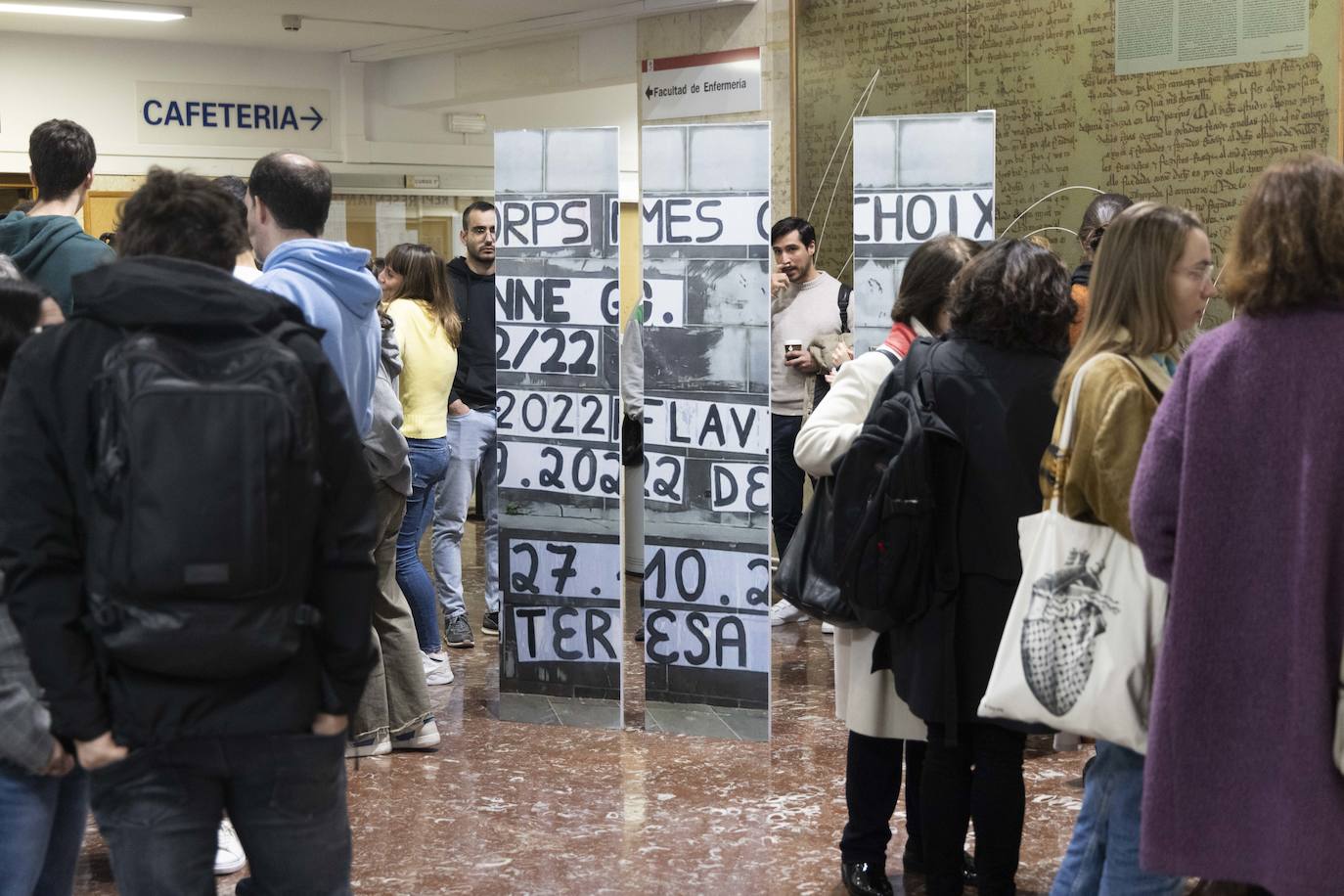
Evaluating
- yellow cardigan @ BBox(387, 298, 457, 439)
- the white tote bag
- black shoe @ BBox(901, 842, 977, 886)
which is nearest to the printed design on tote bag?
the white tote bag

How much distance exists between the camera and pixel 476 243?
6.19 m

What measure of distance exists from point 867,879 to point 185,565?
6.52 ft

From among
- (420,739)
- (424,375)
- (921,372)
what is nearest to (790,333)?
(424,375)

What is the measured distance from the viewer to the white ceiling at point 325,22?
9117mm

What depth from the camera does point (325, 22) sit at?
387 inches

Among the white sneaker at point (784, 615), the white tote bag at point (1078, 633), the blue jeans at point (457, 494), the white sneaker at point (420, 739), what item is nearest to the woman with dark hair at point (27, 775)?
the white tote bag at point (1078, 633)

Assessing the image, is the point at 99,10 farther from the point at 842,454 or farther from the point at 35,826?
the point at 35,826

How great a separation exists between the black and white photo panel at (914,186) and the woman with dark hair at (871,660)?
3.91 feet

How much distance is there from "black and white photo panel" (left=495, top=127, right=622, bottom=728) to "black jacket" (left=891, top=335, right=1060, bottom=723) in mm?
1916

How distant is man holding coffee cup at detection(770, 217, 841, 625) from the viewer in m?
6.55

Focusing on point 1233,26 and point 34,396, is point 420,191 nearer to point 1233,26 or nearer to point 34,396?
point 1233,26

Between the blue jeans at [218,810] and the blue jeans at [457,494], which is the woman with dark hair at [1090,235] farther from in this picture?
the blue jeans at [218,810]

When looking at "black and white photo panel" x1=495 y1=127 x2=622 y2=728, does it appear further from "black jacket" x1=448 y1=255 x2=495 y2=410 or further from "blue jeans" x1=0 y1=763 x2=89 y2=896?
"blue jeans" x1=0 y1=763 x2=89 y2=896

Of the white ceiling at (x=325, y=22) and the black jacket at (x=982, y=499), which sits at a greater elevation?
the white ceiling at (x=325, y=22)
